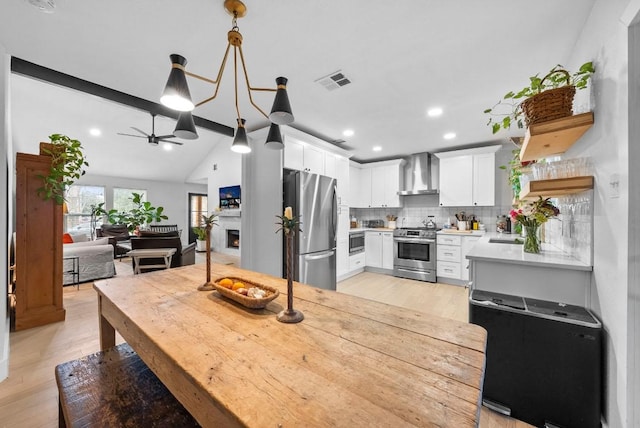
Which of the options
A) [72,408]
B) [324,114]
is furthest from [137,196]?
[72,408]

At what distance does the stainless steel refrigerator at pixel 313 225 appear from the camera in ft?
10.7

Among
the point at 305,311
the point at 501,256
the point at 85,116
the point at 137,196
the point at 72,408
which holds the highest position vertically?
A: the point at 85,116

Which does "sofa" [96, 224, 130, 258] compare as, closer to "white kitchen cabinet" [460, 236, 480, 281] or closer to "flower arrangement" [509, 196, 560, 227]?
"white kitchen cabinet" [460, 236, 480, 281]

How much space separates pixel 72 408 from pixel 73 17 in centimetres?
221

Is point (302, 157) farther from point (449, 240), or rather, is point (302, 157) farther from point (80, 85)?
point (449, 240)

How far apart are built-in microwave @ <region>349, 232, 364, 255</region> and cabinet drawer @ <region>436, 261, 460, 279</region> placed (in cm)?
144

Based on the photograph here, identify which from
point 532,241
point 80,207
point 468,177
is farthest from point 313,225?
point 80,207

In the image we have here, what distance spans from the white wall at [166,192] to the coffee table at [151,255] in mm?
4413

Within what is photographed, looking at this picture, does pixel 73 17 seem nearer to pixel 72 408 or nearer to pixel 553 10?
pixel 72 408

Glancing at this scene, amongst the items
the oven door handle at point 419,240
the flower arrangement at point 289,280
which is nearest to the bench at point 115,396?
the flower arrangement at point 289,280

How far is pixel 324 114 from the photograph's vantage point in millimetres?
3135

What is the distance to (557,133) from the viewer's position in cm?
151

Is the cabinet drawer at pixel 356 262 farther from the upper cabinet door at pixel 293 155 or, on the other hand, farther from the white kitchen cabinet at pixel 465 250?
the upper cabinet door at pixel 293 155

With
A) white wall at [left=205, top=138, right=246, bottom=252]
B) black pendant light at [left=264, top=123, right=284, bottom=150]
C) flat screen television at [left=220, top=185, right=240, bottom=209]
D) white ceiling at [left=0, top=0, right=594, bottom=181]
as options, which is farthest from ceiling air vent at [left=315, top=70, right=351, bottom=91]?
flat screen television at [left=220, top=185, right=240, bottom=209]
